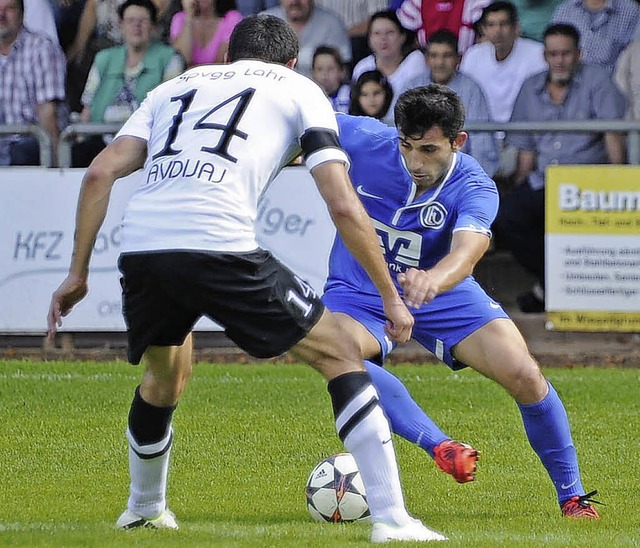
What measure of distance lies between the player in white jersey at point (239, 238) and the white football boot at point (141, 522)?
2.81 ft

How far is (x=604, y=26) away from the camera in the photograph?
39.8 feet

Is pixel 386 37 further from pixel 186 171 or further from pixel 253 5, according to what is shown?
pixel 186 171

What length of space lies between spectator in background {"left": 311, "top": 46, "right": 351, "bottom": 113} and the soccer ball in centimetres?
632

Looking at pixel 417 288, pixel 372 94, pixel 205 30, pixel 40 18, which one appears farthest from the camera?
pixel 40 18

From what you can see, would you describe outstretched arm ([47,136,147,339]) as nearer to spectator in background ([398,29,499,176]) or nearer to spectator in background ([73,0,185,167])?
spectator in background ([398,29,499,176])

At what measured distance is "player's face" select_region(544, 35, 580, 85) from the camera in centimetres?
1142

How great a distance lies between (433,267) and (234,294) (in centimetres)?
133

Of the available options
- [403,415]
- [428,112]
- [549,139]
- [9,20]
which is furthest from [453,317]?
[9,20]

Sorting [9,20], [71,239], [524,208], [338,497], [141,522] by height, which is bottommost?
[71,239]

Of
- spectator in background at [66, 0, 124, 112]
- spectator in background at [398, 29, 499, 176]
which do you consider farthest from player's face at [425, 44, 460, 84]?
spectator in background at [66, 0, 124, 112]

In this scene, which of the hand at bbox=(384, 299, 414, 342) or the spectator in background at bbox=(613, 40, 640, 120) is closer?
the hand at bbox=(384, 299, 414, 342)

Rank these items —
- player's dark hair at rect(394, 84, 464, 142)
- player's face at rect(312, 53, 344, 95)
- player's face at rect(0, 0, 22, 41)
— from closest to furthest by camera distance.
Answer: player's dark hair at rect(394, 84, 464, 142) < player's face at rect(312, 53, 344, 95) < player's face at rect(0, 0, 22, 41)

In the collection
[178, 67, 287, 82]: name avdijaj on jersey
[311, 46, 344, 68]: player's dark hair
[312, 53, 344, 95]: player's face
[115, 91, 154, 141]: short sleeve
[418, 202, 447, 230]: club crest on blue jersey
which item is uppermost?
[178, 67, 287, 82]: name avdijaj on jersey

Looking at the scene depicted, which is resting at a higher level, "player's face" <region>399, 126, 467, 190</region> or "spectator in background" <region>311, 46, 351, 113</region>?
"player's face" <region>399, 126, 467, 190</region>
